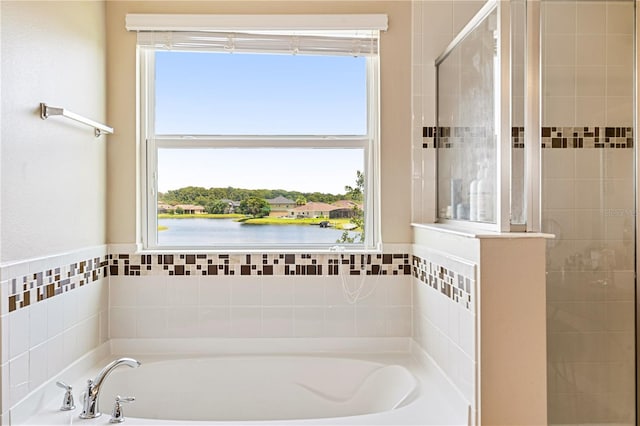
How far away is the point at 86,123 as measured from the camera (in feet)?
7.39

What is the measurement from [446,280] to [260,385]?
105 centimetres

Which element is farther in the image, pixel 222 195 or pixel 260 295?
pixel 222 195

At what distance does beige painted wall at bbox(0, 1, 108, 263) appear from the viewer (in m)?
1.80

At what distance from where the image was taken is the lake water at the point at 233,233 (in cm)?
284

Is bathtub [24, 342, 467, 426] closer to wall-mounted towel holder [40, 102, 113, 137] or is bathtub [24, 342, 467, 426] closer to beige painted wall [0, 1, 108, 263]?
beige painted wall [0, 1, 108, 263]

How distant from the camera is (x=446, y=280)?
2.14m

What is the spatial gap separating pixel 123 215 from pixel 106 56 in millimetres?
782

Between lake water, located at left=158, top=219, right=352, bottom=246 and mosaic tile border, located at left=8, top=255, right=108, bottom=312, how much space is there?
360mm

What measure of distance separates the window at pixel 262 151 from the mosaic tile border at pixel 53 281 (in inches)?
14.0

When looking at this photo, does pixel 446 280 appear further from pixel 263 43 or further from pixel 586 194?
pixel 263 43

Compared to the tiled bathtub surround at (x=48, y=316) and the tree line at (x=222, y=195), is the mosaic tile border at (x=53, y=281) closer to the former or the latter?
the tiled bathtub surround at (x=48, y=316)

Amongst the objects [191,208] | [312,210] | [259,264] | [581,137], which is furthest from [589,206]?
[191,208]

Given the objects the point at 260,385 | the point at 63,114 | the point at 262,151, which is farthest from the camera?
the point at 262,151

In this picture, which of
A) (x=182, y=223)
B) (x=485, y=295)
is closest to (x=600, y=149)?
(x=485, y=295)
